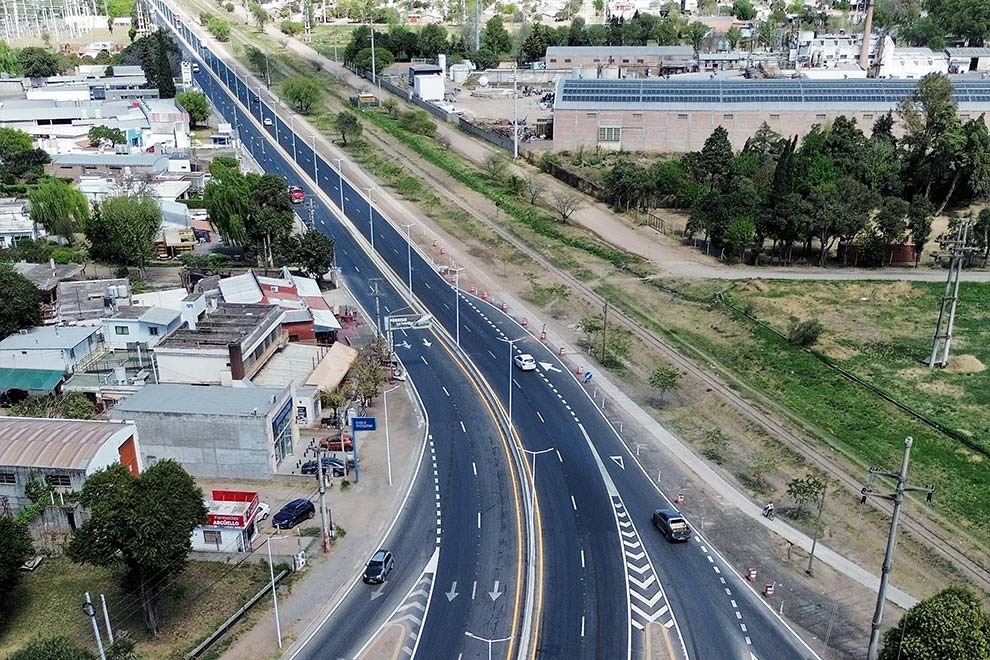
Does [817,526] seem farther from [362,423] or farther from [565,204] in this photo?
[565,204]

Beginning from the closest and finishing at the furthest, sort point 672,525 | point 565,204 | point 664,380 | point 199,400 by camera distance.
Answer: point 672,525 < point 199,400 < point 664,380 < point 565,204

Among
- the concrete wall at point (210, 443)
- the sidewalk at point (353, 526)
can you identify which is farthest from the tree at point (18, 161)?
the sidewalk at point (353, 526)

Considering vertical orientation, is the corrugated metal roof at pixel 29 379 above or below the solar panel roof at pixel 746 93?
below

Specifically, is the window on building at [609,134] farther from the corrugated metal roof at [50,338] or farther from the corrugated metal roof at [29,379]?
the corrugated metal roof at [29,379]

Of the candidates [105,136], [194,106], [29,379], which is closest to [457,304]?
[29,379]

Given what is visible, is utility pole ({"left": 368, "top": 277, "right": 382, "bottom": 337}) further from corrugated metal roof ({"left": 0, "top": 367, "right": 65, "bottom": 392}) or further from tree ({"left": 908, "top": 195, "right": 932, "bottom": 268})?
tree ({"left": 908, "top": 195, "right": 932, "bottom": 268})
